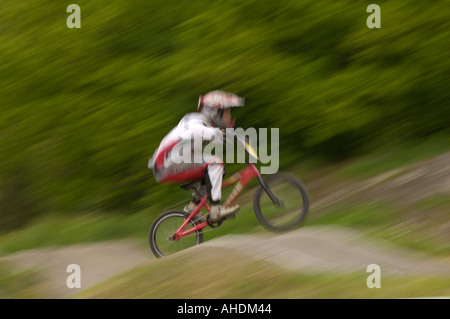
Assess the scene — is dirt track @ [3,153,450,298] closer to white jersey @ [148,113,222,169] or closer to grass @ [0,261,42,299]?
grass @ [0,261,42,299]

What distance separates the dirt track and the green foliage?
850 millimetres

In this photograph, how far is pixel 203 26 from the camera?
8.53 m

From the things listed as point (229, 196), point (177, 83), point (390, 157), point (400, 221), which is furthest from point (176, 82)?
point (400, 221)

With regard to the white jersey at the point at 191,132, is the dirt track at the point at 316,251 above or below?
below

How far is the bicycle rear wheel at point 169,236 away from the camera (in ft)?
22.7

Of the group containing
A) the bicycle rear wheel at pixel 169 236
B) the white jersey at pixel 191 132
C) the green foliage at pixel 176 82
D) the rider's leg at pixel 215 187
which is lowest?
the bicycle rear wheel at pixel 169 236

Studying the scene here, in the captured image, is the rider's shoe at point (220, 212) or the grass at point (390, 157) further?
the grass at point (390, 157)

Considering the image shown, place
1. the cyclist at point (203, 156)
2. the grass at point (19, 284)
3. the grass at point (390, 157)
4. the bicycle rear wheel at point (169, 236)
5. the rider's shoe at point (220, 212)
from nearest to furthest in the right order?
the cyclist at point (203, 156)
the rider's shoe at point (220, 212)
the bicycle rear wheel at point (169, 236)
the grass at point (19, 284)
the grass at point (390, 157)

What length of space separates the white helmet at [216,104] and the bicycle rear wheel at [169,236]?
103cm

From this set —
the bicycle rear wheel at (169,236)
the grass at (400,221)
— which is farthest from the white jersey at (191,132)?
the grass at (400,221)

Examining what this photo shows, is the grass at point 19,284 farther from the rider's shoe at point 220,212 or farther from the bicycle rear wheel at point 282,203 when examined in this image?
the bicycle rear wheel at point 282,203

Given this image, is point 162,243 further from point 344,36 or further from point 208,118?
point 344,36

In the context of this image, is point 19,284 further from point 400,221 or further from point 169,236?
point 400,221

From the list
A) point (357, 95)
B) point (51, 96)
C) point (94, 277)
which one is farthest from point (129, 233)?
point (357, 95)
